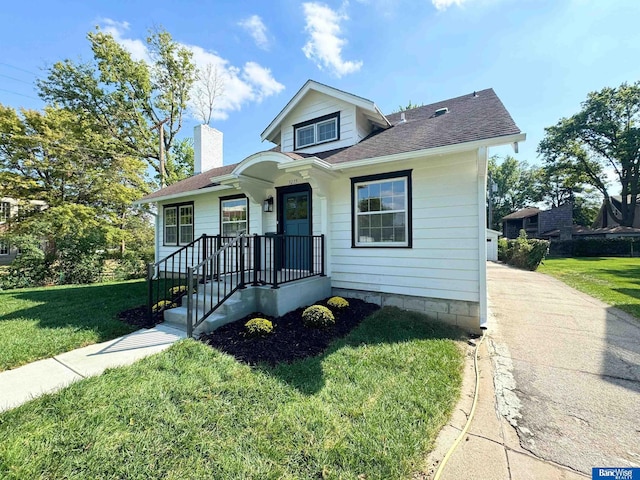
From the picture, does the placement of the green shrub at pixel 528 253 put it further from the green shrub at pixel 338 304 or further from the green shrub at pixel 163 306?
the green shrub at pixel 163 306

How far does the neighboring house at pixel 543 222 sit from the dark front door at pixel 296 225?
2877 centimetres

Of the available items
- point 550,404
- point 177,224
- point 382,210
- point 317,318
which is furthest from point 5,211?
point 550,404

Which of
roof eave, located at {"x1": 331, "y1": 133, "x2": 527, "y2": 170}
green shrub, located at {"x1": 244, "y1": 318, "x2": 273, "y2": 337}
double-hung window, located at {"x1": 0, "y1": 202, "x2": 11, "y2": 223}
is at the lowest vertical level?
green shrub, located at {"x1": 244, "y1": 318, "x2": 273, "y2": 337}

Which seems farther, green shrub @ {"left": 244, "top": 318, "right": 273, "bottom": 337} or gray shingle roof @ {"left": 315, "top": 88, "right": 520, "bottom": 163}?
gray shingle roof @ {"left": 315, "top": 88, "right": 520, "bottom": 163}

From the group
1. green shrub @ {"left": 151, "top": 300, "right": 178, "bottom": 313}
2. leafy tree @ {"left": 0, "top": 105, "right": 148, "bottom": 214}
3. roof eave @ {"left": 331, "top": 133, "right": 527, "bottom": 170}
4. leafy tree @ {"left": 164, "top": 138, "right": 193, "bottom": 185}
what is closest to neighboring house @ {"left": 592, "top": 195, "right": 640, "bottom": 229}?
roof eave @ {"left": 331, "top": 133, "right": 527, "bottom": 170}

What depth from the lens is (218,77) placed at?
17531mm

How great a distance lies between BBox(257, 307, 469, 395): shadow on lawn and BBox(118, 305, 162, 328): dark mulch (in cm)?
284

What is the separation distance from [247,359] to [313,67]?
34.6ft

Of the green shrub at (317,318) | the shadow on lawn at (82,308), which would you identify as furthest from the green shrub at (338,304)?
the shadow on lawn at (82,308)

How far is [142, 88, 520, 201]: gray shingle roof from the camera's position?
15.6ft

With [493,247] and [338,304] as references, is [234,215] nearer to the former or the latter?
[338,304]

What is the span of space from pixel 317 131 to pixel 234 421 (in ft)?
22.5

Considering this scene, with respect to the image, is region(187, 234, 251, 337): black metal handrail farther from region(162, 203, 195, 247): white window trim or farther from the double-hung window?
the double-hung window

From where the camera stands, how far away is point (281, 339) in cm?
395
